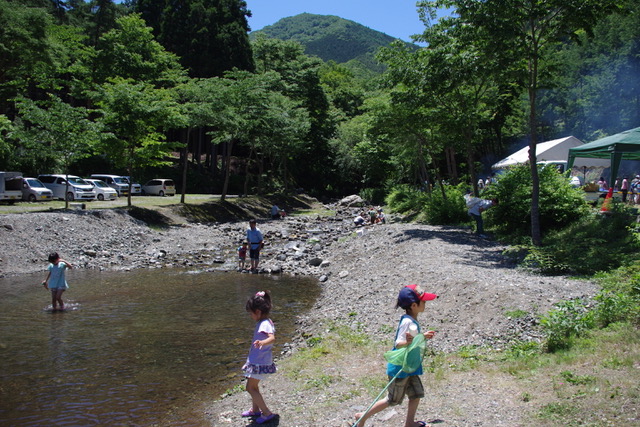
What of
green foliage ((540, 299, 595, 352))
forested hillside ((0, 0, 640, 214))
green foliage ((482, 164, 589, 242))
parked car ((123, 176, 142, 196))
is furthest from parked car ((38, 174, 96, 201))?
green foliage ((540, 299, 595, 352))

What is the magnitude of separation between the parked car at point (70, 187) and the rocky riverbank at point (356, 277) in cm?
697

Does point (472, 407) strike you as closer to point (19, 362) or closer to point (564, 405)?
point (564, 405)

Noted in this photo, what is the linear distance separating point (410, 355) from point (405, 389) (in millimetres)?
400

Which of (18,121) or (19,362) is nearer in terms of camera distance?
(19,362)

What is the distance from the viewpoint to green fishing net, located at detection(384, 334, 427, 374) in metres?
4.83

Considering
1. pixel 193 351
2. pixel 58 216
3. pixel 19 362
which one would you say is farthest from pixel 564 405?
pixel 58 216

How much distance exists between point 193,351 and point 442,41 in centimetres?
1383

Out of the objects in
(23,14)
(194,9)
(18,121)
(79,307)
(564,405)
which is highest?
(194,9)

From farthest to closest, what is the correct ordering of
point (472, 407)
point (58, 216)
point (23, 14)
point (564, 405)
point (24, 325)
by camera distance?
point (23, 14), point (58, 216), point (24, 325), point (472, 407), point (564, 405)

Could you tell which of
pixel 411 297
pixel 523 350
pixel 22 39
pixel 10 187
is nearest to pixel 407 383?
pixel 411 297

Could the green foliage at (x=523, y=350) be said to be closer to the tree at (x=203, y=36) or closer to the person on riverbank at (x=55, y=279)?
the person on riverbank at (x=55, y=279)

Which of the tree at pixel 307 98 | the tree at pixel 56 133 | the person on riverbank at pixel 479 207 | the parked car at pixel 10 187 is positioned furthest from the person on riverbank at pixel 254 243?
the tree at pixel 307 98

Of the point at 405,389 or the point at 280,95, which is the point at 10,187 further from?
the point at 405,389

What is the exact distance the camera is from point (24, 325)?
1051 centimetres
